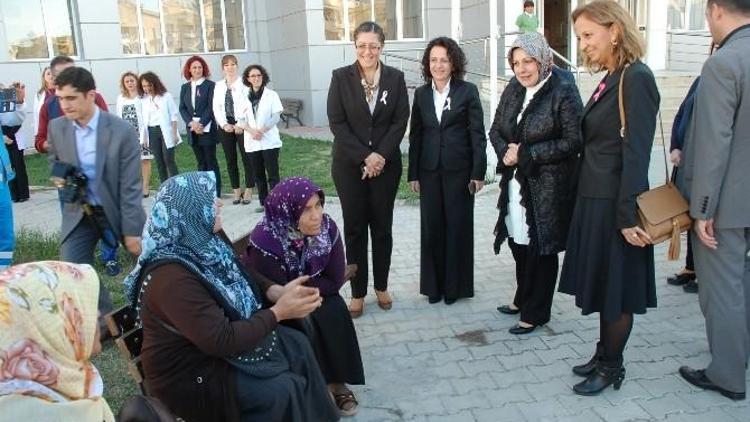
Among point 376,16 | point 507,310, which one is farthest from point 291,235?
point 376,16

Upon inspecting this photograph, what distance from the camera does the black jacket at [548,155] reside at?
3650 millimetres

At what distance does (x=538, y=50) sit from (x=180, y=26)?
46.6 ft

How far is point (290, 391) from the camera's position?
2541 millimetres

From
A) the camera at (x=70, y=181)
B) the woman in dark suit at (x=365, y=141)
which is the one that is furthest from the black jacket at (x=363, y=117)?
the camera at (x=70, y=181)

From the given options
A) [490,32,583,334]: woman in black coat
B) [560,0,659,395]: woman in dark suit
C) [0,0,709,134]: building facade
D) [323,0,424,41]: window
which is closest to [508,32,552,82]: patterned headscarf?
[490,32,583,334]: woman in black coat

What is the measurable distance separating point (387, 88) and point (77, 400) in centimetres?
323

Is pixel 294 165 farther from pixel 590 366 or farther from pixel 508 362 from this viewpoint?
pixel 590 366

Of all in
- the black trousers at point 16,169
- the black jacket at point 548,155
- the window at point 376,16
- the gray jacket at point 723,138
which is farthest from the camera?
the window at point 376,16

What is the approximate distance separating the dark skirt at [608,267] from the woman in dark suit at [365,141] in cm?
159

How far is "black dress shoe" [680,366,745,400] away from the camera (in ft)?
10.4

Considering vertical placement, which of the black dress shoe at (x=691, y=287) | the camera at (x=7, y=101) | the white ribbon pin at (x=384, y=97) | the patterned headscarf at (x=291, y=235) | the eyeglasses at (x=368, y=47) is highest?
the eyeglasses at (x=368, y=47)

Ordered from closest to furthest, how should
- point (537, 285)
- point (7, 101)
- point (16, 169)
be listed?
1. point (537, 285)
2. point (7, 101)
3. point (16, 169)

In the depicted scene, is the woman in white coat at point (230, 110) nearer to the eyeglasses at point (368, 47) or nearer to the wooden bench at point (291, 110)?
the eyeglasses at point (368, 47)

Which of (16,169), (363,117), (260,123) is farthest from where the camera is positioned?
(16,169)
